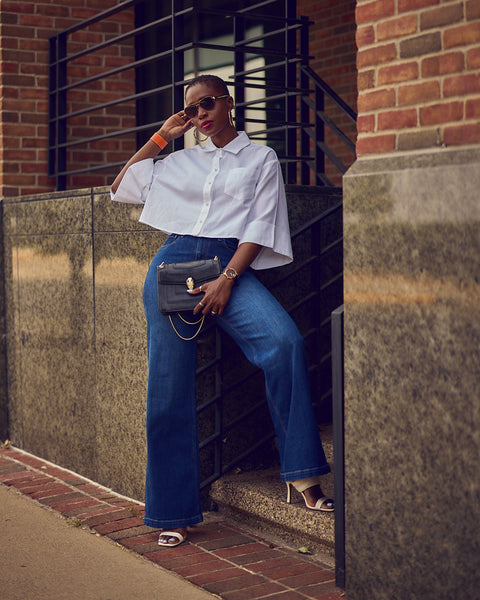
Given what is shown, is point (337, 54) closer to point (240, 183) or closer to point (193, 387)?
point (240, 183)

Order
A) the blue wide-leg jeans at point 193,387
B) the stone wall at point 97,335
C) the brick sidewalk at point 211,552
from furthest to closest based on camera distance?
the stone wall at point 97,335 < the blue wide-leg jeans at point 193,387 < the brick sidewalk at point 211,552

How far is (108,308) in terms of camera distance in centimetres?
545

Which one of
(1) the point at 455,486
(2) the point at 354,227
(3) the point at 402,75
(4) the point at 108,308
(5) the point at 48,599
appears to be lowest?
(5) the point at 48,599

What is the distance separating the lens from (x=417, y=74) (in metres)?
3.37

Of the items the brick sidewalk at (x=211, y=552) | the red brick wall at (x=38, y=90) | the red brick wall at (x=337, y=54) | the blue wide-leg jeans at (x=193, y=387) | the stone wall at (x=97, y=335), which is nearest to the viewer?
the brick sidewalk at (x=211, y=552)

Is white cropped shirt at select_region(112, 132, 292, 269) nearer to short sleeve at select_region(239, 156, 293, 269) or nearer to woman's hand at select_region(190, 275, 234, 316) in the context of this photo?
short sleeve at select_region(239, 156, 293, 269)

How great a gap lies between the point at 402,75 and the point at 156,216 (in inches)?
54.7

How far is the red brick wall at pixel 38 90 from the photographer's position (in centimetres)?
683

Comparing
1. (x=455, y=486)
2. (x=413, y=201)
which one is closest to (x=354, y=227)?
(x=413, y=201)

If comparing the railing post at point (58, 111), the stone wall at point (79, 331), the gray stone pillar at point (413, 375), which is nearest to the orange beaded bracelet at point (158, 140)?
the stone wall at point (79, 331)

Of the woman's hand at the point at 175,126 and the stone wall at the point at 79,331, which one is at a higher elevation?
the woman's hand at the point at 175,126

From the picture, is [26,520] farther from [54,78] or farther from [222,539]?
[54,78]

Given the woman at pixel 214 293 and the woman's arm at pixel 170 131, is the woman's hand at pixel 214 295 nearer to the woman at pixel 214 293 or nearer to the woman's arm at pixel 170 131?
the woman at pixel 214 293

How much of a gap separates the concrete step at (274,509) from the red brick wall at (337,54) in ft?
11.6
